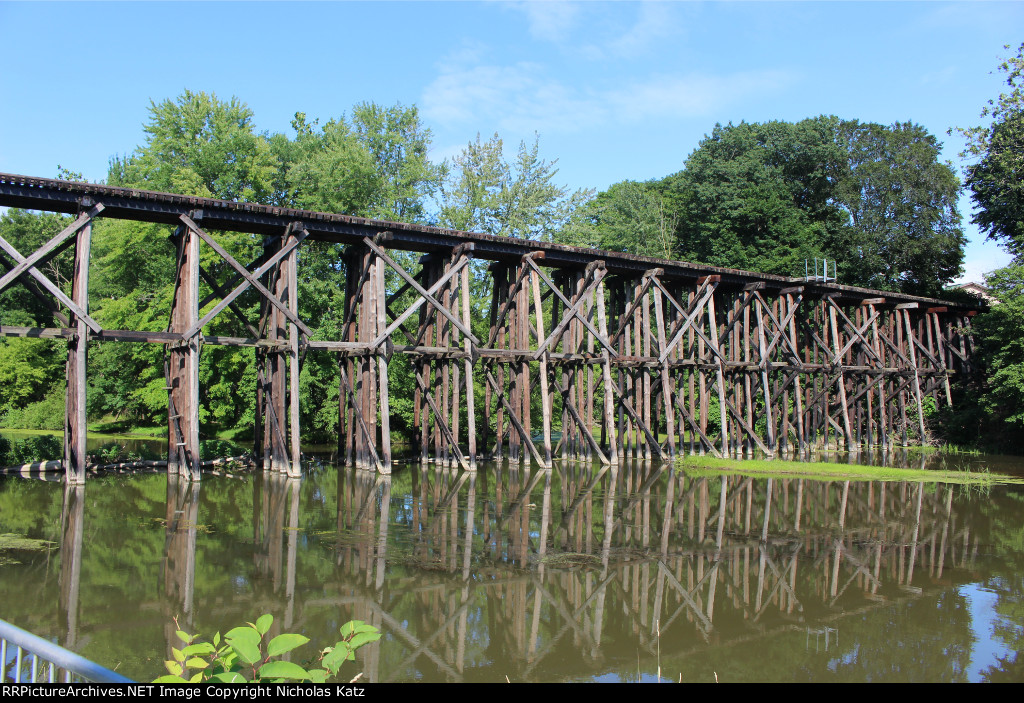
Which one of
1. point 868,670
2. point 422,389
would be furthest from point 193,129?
point 868,670

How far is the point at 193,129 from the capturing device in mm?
24406

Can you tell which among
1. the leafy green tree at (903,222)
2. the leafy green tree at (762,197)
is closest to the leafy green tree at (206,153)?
the leafy green tree at (762,197)

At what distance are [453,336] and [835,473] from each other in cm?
1106

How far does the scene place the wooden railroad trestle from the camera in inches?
533

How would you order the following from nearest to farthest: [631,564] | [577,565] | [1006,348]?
[577,565]
[631,564]
[1006,348]


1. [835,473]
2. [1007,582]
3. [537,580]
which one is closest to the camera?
[537,580]

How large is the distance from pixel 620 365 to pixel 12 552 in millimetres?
13810

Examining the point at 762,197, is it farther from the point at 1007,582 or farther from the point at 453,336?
the point at 1007,582

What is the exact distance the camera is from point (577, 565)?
27.2 ft

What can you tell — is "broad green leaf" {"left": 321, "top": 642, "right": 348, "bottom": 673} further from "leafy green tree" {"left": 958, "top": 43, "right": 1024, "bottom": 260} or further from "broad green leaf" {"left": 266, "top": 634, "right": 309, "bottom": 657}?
"leafy green tree" {"left": 958, "top": 43, "right": 1024, "bottom": 260}

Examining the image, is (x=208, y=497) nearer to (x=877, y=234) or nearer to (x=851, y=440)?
(x=851, y=440)

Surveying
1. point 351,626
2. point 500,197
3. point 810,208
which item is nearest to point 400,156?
point 500,197

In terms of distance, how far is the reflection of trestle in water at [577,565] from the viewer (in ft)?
20.0

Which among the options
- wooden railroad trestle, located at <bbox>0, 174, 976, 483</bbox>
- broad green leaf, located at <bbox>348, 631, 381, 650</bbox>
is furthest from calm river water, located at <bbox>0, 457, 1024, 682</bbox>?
A: wooden railroad trestle, located at <bbox>0, 174, 976, 483</bbox>
